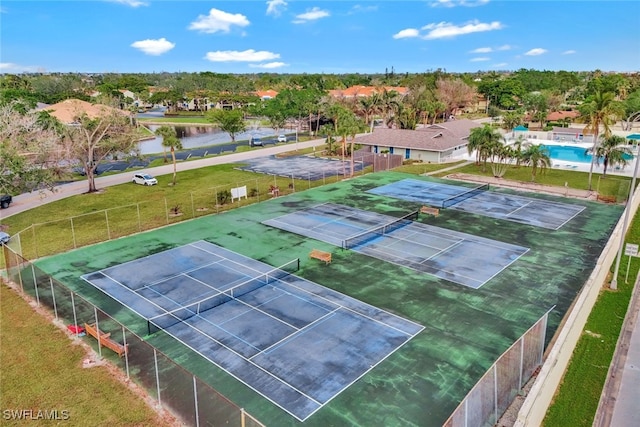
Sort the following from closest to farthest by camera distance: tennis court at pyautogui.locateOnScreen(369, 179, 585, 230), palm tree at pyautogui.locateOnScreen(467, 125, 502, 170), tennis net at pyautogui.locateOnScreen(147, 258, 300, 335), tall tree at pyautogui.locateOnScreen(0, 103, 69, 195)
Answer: tennis net at pyautogui.locateOnScreen(147, 258, 300, 335)
tall tree at pyautogui.locateOnScreen(0, 103, 69, 195)
tennis court at pyautogui.locateOnScreen(369, 179, 585, 230)
palm tree at pyautogui.locateOnScreen(467, 125, 502, 170)

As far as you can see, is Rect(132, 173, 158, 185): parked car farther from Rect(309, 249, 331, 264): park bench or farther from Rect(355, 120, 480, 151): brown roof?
Rect(355, 120, 480, 151): brown roof

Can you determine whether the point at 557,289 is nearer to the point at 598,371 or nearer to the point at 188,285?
the point at 598,371

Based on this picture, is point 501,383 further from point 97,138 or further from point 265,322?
point 97,138

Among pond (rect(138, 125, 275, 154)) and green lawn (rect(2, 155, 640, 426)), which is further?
pond (rect(138, 125, 275, 154))

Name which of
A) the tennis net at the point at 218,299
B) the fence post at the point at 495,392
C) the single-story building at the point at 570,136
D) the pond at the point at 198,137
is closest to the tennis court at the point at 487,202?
the tennis net at the point at 218,299

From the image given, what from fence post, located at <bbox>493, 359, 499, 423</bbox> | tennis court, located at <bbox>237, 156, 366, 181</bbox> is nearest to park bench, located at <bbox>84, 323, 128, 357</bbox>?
fence post, located at <bbox>493, 359, 499, 423</bbox>

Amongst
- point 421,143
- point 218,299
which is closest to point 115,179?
point 218,299
